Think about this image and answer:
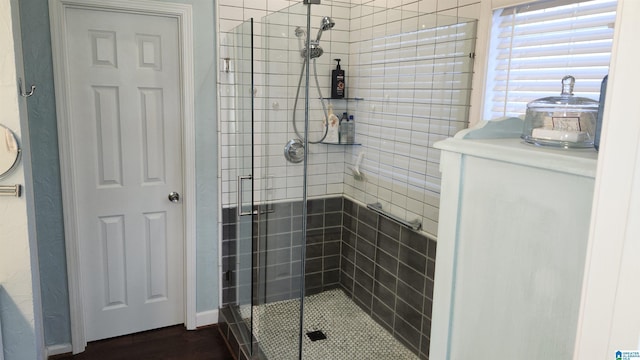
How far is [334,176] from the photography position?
3.30 m

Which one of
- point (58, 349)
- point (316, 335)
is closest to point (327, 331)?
point (316, 335)

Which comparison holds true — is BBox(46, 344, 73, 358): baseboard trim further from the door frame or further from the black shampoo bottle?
the black shampoo bottle

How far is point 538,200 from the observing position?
84 cm

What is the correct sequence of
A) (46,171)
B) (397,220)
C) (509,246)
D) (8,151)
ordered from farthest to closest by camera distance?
(397,220) < (46,171) < (8,151) < (509,246)

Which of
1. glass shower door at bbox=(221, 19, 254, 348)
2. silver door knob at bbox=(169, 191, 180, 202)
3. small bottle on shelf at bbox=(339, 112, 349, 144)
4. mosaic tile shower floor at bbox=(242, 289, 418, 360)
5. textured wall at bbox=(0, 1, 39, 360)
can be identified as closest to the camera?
textured wall at bbox=(0, 1, 39, 360)

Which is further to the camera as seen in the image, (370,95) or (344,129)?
(344,129)

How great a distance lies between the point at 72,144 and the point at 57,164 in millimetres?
147

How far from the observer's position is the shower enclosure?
2348 millimetres

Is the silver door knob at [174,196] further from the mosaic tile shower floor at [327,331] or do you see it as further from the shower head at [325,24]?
the shower head at [325,24]

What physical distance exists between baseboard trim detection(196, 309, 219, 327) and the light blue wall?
0.03m

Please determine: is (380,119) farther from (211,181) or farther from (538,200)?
(538,200)

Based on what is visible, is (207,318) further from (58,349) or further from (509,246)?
(509,246)

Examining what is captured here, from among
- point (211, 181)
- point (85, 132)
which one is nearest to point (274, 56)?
point (211, 181)

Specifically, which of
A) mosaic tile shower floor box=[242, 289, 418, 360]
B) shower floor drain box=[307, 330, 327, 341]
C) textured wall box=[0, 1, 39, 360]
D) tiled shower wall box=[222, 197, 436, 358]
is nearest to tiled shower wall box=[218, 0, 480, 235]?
tiled shower wall box=[222, 197, 436, 358]
